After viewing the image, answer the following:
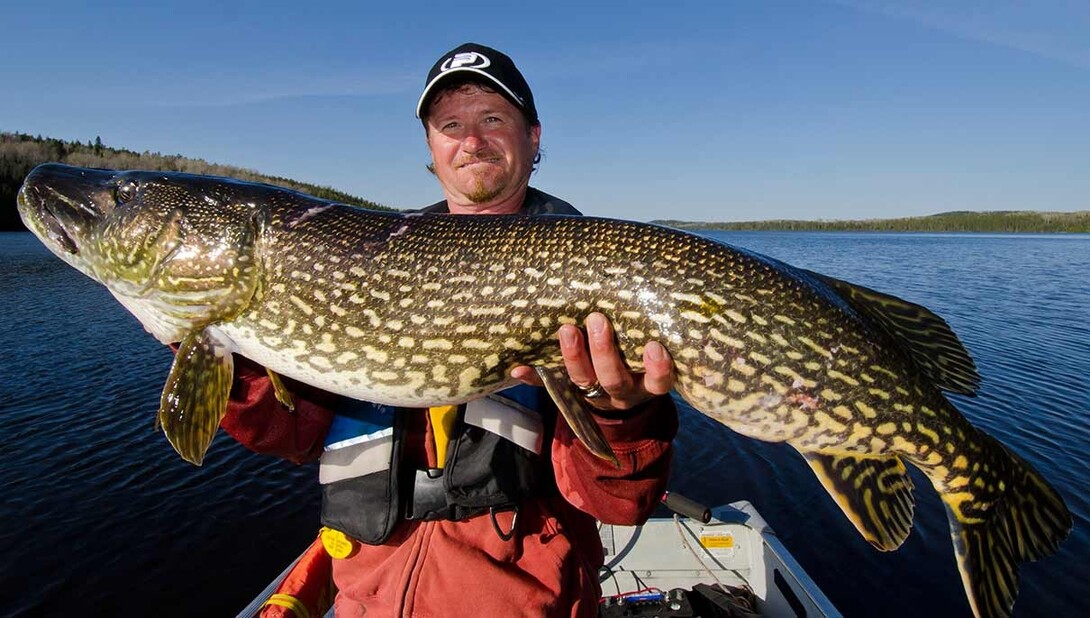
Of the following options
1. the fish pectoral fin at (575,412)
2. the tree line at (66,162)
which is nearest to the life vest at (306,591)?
the fish pectoral fin at (575,412)

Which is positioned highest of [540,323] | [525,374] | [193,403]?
[540,323]

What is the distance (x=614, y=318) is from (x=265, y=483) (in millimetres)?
8247

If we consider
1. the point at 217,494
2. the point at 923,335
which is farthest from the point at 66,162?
the point at 923,335

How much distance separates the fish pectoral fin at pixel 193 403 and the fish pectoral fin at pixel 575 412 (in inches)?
50.5

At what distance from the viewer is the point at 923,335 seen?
247 centimetres

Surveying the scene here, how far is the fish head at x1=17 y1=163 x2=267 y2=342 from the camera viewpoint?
242 centimetres

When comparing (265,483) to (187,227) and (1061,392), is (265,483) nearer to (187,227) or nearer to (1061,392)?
(187,227)

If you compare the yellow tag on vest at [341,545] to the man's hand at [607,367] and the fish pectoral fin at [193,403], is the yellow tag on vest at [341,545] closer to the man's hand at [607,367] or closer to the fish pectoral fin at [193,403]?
the fish pectoral fin at [193,403]

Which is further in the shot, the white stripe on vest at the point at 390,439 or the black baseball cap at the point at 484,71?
the black baseball cap at the point at 484,71

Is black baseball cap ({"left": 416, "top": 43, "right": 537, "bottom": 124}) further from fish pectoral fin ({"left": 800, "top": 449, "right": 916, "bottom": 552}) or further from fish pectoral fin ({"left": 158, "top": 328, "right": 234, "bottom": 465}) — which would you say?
fish pectoral fin ({"left": 800, "top": 449, "right": 916, "bottom": 552})

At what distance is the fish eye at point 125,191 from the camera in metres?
2.51

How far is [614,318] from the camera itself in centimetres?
222

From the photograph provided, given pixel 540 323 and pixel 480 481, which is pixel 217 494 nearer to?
pixel 480 481

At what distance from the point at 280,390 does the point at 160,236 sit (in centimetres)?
83
